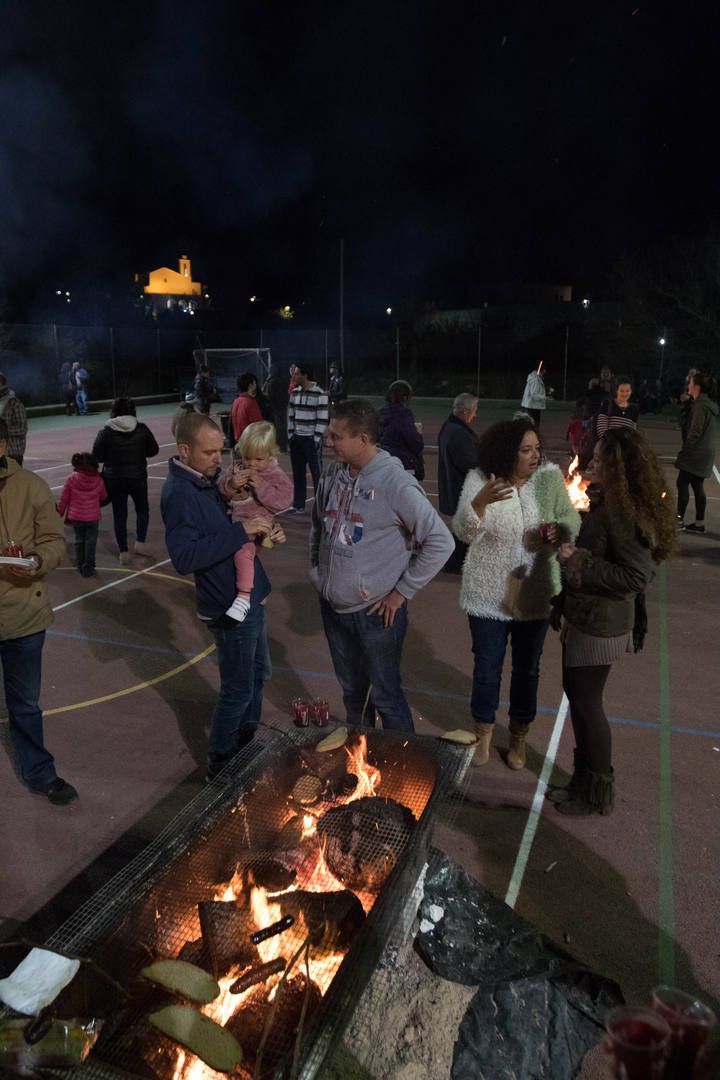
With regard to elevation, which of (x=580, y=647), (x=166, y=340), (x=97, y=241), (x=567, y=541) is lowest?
(x=580, y=647)

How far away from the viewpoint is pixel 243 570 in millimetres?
3912

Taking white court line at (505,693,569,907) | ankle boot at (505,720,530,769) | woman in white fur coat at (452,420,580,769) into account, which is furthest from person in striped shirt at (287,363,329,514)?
ankle boot at (505,720,530,769)

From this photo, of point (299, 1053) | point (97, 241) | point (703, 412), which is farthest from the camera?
point (97, 241)

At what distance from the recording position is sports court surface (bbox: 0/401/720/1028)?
338cm

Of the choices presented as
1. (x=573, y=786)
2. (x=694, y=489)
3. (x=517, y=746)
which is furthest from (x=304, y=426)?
(x=573, y=786)

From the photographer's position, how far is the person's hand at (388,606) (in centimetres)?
381

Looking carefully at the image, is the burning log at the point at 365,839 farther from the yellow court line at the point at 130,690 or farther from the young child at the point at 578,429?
the young child at the point at 578,429

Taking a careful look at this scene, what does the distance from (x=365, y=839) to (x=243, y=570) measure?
1.55 m

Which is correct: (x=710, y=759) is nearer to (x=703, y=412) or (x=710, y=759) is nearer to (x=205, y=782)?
(x=205, y=782)

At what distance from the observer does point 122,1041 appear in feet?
6.88

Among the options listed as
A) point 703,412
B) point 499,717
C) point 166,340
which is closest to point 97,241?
point 166,340

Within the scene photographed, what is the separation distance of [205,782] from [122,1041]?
233 cm

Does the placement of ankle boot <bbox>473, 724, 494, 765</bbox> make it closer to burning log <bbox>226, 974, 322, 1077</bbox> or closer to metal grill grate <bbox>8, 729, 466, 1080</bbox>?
metal grill grate <bbox>8, 729, 466, 1080</bbox>

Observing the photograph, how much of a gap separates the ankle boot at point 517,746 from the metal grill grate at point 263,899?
4.36 feet
